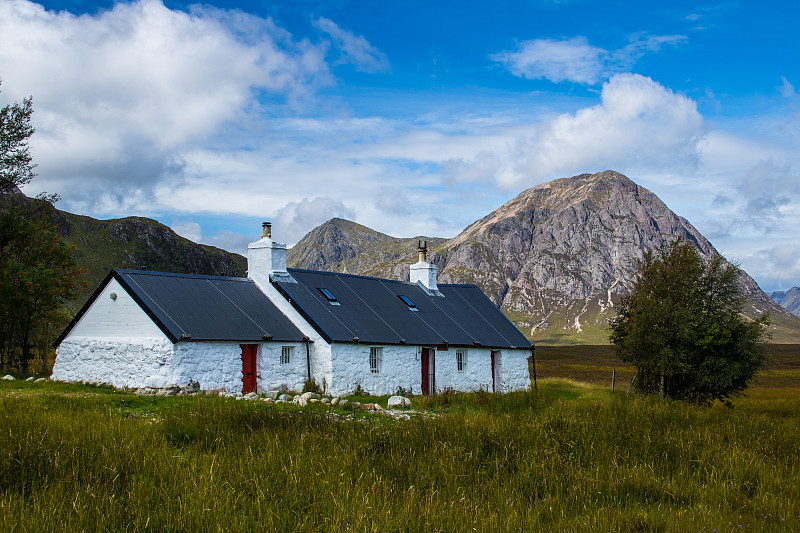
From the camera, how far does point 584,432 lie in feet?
38.1

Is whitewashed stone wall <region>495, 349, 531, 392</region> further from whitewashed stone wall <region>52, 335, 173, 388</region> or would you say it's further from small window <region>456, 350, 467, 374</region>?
whitewashed stone wall <region>52, 335, 173, 388</region>

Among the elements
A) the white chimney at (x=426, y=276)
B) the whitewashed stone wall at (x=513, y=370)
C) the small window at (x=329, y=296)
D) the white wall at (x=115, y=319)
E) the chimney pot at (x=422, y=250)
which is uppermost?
the chimney pot at (x=422, y=250)

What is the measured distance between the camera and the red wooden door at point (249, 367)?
948 inches

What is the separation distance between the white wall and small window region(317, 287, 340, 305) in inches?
349

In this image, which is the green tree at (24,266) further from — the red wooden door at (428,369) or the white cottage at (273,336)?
the red wooden door at (428,369)

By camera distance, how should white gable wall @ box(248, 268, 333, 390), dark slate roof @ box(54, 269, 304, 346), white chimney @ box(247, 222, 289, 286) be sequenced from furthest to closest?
white chimney @ box(247, 222, 289, 286)
white gable wall @ box(248, 268, 333, 390)
dark slate roof @ box(54, 269, 304, 346)

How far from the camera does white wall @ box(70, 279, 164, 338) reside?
22.7 m

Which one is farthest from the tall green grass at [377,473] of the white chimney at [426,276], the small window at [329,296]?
the white chimney at [426,276]

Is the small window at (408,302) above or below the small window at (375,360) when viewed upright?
above

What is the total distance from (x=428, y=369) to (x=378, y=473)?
21.6 m

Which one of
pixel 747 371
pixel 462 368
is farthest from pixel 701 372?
pixel 462 368

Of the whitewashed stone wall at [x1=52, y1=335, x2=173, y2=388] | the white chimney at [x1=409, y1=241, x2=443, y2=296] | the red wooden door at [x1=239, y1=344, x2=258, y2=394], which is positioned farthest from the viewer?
the white chimney at [x1=409, y1=241, x2=443, y2=296]

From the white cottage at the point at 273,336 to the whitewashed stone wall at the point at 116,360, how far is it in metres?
0.04

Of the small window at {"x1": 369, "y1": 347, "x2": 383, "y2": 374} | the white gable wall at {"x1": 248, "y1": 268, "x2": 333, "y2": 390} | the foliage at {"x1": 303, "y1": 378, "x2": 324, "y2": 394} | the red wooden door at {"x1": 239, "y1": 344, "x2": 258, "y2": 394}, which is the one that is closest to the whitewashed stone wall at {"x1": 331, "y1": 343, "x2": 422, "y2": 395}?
the small window at {"x1": 369, "y1": 347, "x2": 383, "y2": 374}
